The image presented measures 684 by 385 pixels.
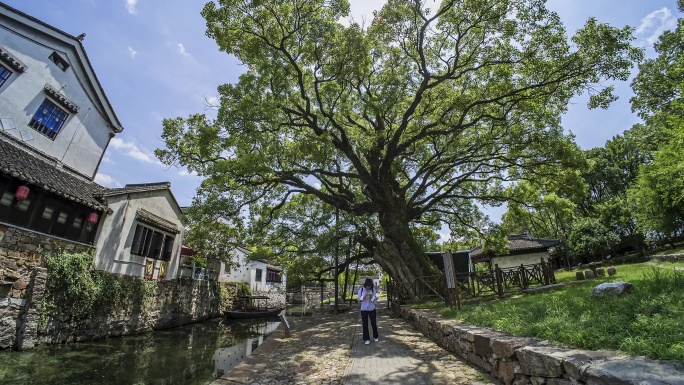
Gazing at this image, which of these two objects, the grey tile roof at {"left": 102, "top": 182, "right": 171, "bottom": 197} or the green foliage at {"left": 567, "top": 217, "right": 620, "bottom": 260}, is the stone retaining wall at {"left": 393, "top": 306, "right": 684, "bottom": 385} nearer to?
the grey tile roof at {"left": 102, "top": 182, "right": 171, "bottom": 197}

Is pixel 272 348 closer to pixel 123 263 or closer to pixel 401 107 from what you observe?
pixel 123 263

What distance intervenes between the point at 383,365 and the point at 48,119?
1629 centimetres

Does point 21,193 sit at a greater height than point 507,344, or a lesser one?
greater

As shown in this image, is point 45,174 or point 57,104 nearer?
point 45,174

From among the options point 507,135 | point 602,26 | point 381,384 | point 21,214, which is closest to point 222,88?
point 21,214

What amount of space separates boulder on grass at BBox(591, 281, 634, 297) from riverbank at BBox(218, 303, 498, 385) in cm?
280

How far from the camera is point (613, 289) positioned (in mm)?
5395

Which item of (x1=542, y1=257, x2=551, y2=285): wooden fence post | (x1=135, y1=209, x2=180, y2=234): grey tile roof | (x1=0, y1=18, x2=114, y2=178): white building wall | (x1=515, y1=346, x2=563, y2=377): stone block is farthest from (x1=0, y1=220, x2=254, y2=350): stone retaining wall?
(x1=542, y1=257, x2=551, y2=285): wooden fence post

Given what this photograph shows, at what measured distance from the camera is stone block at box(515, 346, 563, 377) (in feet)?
10.5

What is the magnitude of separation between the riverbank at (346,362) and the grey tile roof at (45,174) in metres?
9.11

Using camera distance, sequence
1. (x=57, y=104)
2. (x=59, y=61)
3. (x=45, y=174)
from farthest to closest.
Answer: (x=59, y=61), (x=57, y=104), (x=45, y=174)

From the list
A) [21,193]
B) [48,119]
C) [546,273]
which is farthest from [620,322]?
[48,119]

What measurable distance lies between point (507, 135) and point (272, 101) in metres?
9.97

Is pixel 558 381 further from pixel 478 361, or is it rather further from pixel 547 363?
pixel 478 361
